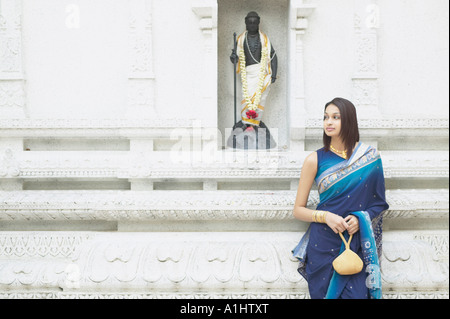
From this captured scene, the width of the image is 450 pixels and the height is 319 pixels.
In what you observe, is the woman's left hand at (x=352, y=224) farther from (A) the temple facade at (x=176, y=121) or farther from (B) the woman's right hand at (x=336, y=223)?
(A) the temple facade at (x=176, y=121)

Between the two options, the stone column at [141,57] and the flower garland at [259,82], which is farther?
the flower garland at [259,82]

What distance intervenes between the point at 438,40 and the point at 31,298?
4016 mm

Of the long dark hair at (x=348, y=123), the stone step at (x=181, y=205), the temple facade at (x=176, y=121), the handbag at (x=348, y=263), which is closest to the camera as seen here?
the handbag at (x=348, y=263)

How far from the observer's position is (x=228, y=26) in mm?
4125

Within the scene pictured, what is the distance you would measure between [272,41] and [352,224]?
2129 mm

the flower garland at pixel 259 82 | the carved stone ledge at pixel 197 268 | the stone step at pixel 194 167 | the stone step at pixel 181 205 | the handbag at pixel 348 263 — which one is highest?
the flower garland at pixel 259 82

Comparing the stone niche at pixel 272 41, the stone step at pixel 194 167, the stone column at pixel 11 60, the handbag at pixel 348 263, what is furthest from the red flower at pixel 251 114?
the stone column at pixel 11 60

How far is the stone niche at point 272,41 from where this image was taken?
409cm

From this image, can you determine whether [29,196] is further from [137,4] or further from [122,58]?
[137,4]

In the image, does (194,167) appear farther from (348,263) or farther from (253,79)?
(348,263)

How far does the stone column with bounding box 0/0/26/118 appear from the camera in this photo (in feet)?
12.0

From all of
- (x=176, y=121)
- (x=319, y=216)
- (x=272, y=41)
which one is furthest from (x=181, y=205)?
(x=272, y=41)

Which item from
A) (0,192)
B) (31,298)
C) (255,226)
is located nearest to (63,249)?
(31,298)

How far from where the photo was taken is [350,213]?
2.77 metres
